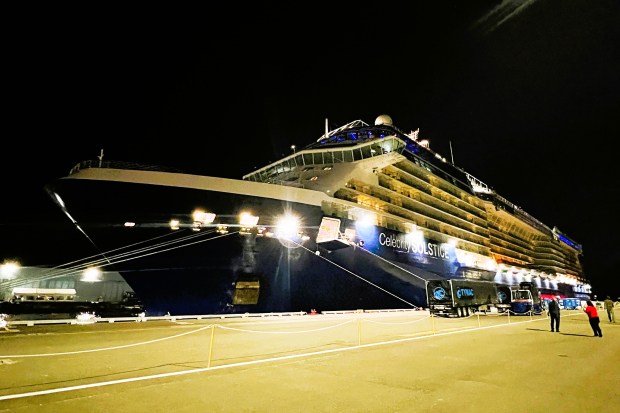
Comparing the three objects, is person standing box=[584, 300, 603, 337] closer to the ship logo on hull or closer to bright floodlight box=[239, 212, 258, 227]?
the ship logo on hull

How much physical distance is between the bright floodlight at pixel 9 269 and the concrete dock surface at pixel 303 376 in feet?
119

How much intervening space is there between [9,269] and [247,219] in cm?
3808

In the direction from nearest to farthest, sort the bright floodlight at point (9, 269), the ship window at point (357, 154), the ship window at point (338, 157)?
the ship window at point (357, 154)
the ship window at point (338, 157)
the bright floodlight at point (9, 269)

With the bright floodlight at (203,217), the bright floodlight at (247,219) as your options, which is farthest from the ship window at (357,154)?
the bright floodlight at (203,217)

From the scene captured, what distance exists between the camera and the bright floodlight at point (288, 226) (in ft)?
58.6

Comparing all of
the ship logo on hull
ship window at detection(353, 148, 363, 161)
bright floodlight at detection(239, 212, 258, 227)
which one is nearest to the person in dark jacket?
the ship logo on hull

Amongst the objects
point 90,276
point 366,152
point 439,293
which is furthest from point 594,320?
point 90,276

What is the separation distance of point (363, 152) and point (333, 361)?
19.7 metres

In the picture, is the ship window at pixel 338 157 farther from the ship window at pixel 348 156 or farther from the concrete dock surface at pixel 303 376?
the concrete dock surface at pixel 303 376

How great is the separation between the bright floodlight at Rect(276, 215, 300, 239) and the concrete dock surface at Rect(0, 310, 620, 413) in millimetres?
8088

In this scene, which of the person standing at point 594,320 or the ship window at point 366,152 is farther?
A: the ship window at point 366,152

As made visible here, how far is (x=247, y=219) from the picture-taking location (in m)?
17.0

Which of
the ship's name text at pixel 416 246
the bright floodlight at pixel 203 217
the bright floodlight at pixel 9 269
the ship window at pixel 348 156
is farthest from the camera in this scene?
the bright floodlight at pixel 9 269

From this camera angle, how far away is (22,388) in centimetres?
495
